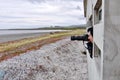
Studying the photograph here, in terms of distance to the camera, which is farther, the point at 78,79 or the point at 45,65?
the point at 45,65

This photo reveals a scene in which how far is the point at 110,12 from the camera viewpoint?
8.87 feet

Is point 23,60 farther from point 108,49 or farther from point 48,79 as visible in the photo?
point 108,49

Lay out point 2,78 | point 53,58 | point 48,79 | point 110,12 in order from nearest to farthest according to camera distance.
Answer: point 110,12, point 2,78, point 48,79, point 53,58

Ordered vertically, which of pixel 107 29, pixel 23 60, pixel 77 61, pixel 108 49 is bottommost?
pixel 77 61

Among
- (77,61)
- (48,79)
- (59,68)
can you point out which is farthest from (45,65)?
(77,61)

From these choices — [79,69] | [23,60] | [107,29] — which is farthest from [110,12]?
[79,69]

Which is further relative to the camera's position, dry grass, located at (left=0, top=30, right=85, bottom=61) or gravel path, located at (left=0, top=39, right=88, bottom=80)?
dry grass, located at (left=0, top=30, right=85, bottom=61)

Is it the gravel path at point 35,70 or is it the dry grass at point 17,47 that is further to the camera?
the dry grass at point 17,47

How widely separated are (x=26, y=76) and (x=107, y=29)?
9.92 m

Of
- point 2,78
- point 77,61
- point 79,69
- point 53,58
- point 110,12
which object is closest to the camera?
point 110,12

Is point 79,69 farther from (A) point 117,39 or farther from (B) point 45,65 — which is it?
(A) point 117,39

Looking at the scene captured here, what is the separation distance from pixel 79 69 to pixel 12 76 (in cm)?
550

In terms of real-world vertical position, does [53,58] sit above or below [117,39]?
below

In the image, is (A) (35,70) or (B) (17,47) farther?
(B) (17,47)
